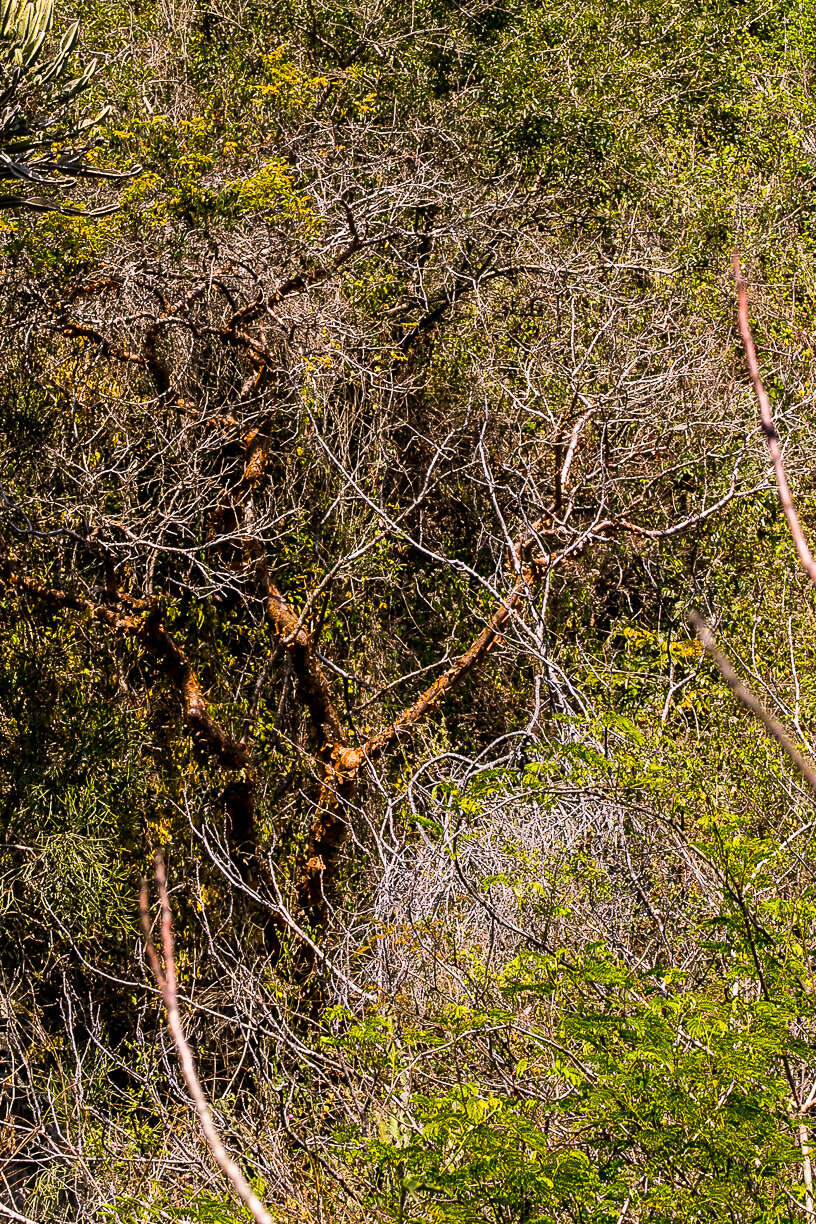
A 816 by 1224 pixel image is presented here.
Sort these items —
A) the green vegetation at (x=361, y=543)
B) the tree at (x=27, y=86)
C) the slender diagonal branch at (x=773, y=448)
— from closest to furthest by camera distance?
the slender diagonal branch at (x=773, y=448)
the tree at (x=27, y=86)
the green vegetation at (x=361, y=543)

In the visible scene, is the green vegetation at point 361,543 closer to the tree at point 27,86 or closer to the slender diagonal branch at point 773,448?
the tree at point 27,86

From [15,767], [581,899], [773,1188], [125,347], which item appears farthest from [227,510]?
[773,1188]

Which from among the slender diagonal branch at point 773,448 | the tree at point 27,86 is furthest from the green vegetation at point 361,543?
the slender diagonal branch at point 773,448

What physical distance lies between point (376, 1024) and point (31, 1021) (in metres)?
4.30

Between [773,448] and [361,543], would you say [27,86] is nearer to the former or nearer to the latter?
[361,543]

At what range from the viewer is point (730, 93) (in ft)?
36.6

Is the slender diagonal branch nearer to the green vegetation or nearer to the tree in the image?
the green vegetation

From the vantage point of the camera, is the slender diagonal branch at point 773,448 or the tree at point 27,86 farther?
the tree at point 27,86

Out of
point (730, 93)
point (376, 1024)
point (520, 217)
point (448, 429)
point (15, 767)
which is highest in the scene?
point (730, 93)

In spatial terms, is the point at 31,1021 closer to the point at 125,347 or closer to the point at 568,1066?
the point at 125,347

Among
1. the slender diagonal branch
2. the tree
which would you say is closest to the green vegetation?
the tree

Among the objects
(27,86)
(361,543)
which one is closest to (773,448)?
(27,86)

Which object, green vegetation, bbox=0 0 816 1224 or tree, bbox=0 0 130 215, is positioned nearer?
tree, bbox=0 0 130 215

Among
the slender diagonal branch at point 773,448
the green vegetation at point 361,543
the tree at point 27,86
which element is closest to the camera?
the slender diagonal branch at point 773,448
